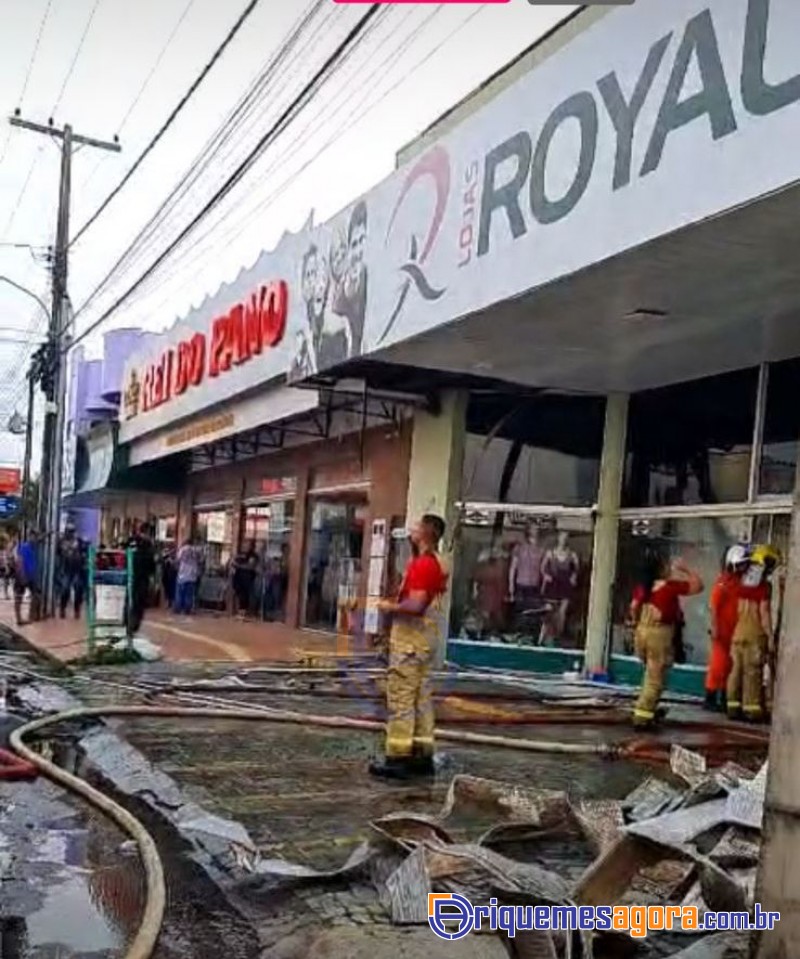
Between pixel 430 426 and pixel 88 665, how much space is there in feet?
19.3

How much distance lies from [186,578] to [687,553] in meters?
13.6

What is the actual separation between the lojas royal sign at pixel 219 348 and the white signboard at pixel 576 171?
4.39 m

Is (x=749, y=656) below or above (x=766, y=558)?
below

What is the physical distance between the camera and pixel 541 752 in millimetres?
8688

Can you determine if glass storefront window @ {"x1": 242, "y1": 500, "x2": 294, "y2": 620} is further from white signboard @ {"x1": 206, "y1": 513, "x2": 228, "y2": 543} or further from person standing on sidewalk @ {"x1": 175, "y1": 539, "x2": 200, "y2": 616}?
white signboard @ {"x1": 206, "y1": 513, "x2": 228, "y2": 543}

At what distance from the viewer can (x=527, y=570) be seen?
1581cm

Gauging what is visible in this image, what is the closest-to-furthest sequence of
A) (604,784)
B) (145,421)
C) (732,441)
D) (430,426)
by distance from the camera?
(604,784)
(732,441)
(430,426)
(145,421)

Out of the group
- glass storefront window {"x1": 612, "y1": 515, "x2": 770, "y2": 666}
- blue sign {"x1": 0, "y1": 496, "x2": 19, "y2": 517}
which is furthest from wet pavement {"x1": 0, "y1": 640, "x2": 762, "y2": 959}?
blue sign {"x1": 0, "y1": 496, "x2": 19, "y2": 517}

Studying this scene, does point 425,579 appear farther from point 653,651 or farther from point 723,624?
point 723,624

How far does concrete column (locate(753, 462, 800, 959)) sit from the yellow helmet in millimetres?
8073

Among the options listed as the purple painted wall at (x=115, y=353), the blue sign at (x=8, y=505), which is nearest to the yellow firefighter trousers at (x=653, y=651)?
the purple painted wall at (x=115, y=353)

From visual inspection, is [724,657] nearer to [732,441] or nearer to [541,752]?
[732,441]

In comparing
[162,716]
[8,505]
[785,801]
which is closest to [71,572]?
[162,716]

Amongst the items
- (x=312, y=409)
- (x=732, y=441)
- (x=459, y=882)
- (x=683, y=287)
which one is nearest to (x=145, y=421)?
(x=312, y=409)
